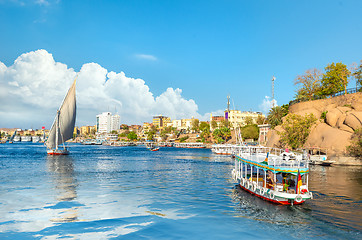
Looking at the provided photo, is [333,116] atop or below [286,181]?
atop

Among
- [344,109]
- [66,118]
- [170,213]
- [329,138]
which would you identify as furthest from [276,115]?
[170,213]

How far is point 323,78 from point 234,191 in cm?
7803

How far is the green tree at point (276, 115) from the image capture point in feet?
376

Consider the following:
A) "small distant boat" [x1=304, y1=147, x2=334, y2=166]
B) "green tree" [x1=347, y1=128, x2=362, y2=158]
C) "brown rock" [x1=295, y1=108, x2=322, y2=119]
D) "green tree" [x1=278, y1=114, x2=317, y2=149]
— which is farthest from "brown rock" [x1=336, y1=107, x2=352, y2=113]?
"small distant boat" [x1=304, y1=147, x2=334, y2=166]

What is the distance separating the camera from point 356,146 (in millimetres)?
63656

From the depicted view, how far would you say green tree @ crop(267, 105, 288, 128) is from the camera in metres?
115

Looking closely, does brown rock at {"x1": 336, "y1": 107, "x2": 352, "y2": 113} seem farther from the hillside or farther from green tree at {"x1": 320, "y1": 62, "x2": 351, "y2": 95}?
green tree at {"x1": 320, "y1": 62, "x2": 351, "y2": 95}

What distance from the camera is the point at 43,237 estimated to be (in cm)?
1916

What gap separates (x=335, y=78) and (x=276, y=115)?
29677mm

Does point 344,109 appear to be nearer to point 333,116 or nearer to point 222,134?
point 333,116

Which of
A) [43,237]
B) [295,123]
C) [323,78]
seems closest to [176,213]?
[43,237]

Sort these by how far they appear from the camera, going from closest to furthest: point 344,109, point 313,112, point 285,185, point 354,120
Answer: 1. point 285,185
2. point 354,120
3. point 344,109
4. point 313,112

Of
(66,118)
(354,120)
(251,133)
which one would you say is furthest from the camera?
(251,133)

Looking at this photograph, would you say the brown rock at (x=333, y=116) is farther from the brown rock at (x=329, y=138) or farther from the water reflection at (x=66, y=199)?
the water reflection at (x=66, y=199)
